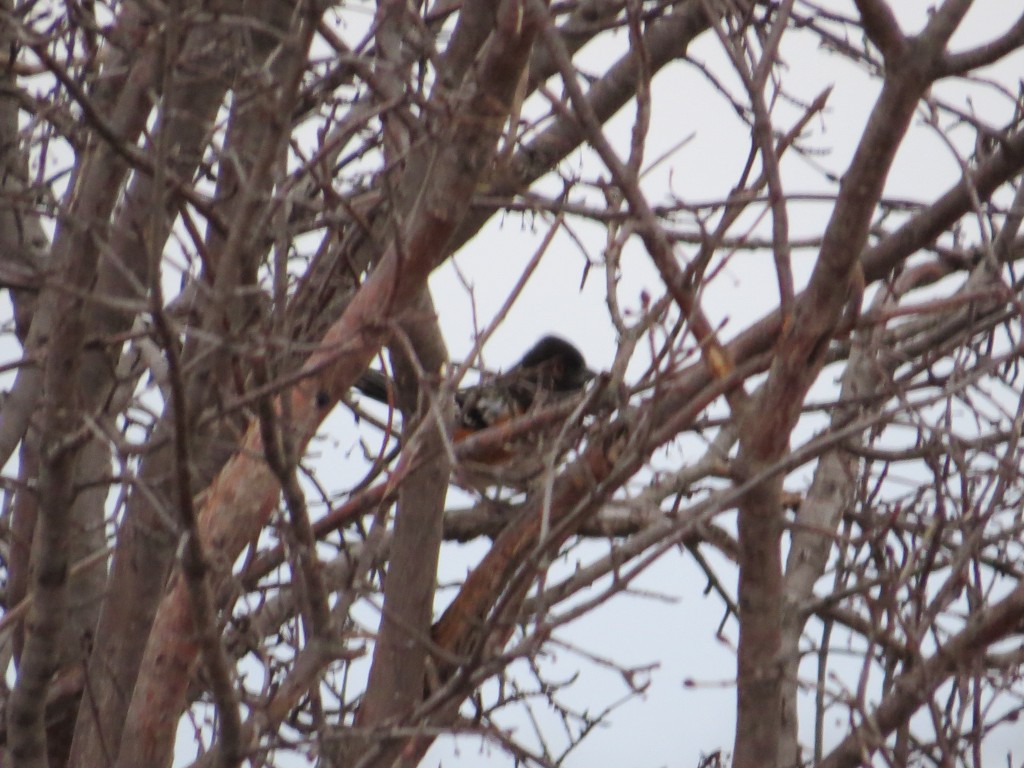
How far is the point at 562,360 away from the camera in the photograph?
26.2 ft

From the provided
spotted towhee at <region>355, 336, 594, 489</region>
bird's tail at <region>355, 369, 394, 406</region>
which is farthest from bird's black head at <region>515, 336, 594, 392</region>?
bird's tail at <region>355, 369, 394, 406</region>

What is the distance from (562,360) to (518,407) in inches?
75.2

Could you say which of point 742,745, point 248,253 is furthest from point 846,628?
point 248,253

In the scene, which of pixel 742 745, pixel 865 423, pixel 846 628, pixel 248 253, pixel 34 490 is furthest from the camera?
pixel 846 628

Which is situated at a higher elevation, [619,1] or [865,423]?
[619,1]

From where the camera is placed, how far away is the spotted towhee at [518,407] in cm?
343

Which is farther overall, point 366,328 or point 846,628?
Answer: point 846,628

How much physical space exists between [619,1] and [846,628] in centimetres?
265

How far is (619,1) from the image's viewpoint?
4453 mm

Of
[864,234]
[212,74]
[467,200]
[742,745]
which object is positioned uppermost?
[212,74]

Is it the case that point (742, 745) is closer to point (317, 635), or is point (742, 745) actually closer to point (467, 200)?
point (317, 635)

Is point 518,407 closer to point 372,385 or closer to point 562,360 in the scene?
point 372,385

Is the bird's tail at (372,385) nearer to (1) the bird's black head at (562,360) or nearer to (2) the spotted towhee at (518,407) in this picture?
(2) the spotted towhee at (518,407)

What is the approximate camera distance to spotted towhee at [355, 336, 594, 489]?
343 centimetres
